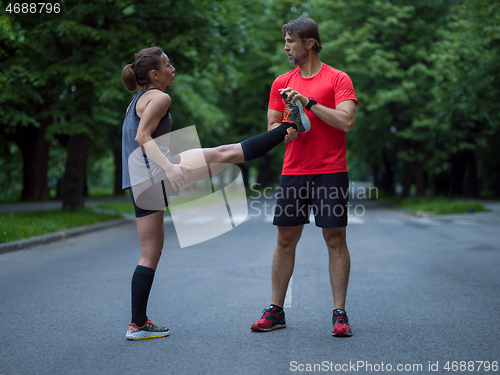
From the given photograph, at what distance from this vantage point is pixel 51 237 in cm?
1018

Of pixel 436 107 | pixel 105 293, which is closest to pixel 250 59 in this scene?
pixel 436 107

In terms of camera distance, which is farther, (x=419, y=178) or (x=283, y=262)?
(x=419, y=178)

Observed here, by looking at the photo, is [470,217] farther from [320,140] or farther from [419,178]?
[320,140]

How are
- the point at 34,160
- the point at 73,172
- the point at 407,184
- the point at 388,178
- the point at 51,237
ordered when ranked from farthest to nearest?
the point at 388,178
the point at 407,184
the point at 34,160
the point at 73,172
the point at 51,237

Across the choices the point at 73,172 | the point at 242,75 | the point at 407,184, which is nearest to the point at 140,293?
the point at 73,172

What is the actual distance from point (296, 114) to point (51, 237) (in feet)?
25.8

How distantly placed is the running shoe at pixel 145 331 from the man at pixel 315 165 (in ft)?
2.21

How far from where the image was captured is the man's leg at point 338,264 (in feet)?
12.8

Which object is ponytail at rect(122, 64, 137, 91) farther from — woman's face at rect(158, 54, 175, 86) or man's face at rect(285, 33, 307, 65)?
man's face at rect(285, 33, 307, 65)

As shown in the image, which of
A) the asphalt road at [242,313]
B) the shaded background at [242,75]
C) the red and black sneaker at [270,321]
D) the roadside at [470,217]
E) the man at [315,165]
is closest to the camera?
the asphalt road at [242,313]

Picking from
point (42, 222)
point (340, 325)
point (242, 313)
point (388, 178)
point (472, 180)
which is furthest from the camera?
point (388, 178)

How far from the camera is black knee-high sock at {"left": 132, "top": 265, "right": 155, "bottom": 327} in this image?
12.3 ft

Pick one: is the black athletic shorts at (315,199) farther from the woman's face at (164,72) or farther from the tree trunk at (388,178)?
the tree trunk at (388,178)

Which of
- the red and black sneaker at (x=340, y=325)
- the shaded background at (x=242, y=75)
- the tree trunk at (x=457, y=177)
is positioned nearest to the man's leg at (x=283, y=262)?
the red and black sneaker at (x=340, y=325)
